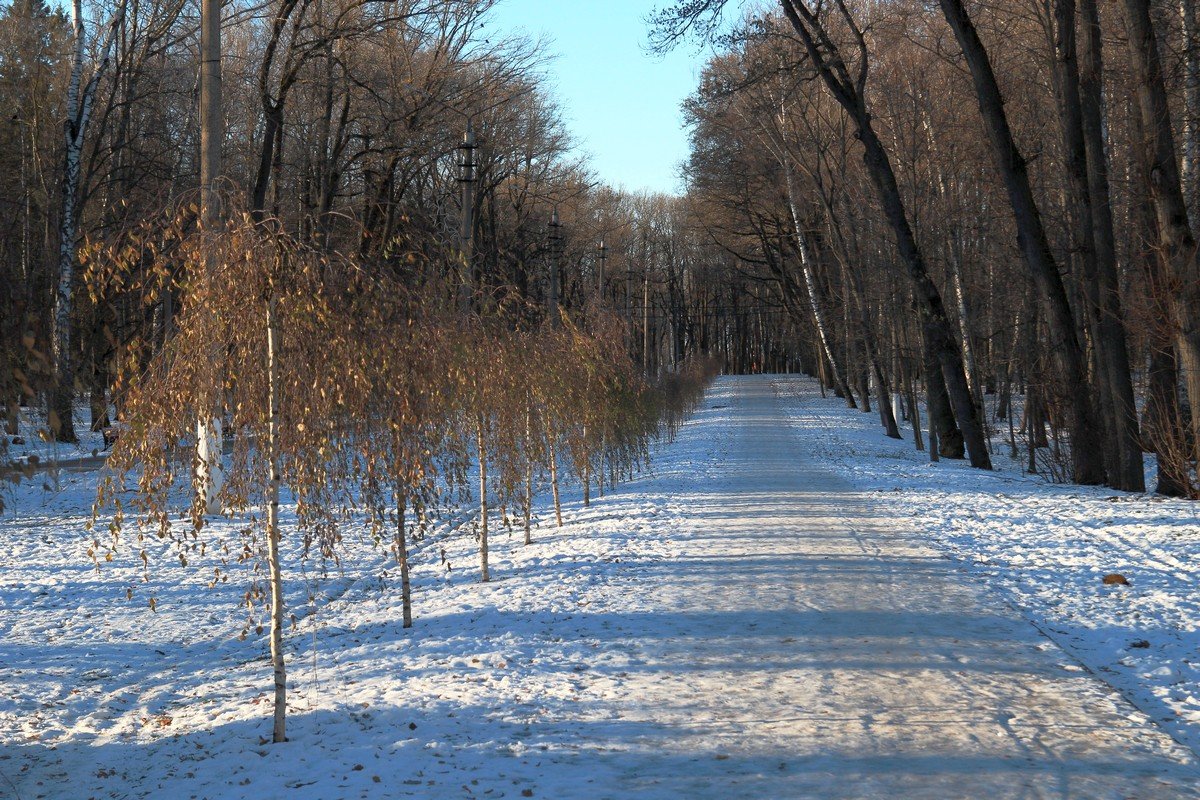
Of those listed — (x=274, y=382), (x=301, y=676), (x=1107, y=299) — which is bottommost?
(x=301, y=676)

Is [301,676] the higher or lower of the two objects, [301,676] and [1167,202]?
the lower

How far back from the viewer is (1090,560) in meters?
9.81

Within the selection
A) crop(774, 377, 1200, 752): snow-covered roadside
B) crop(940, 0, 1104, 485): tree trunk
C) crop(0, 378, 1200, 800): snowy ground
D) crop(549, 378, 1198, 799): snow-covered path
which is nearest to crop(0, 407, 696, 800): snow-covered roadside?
crop(0, 378, 1200, 800): snowy ground

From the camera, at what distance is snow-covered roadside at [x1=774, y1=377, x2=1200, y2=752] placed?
6.47m

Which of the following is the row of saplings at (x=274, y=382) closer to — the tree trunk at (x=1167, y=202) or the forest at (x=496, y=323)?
the forest at (x=496, y=323)

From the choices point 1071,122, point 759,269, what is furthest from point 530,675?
point 759,269

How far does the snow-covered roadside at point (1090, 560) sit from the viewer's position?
6469 mm

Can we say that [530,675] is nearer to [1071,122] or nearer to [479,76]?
[1071,122]

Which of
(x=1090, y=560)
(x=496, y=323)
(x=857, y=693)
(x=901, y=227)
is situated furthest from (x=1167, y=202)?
(x=857, y=693)

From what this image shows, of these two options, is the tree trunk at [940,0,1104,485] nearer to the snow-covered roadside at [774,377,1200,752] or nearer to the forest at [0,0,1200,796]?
the forest at [0,0,1200,796]

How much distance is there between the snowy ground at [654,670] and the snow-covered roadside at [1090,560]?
0.14 ft

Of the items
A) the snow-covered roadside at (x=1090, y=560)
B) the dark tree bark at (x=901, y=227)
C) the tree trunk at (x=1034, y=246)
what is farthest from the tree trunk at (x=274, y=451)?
the dark tree bark at (x=901, y=227)

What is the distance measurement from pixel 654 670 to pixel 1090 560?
17.4 feet

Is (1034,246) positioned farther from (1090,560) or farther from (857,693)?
(857,693)
